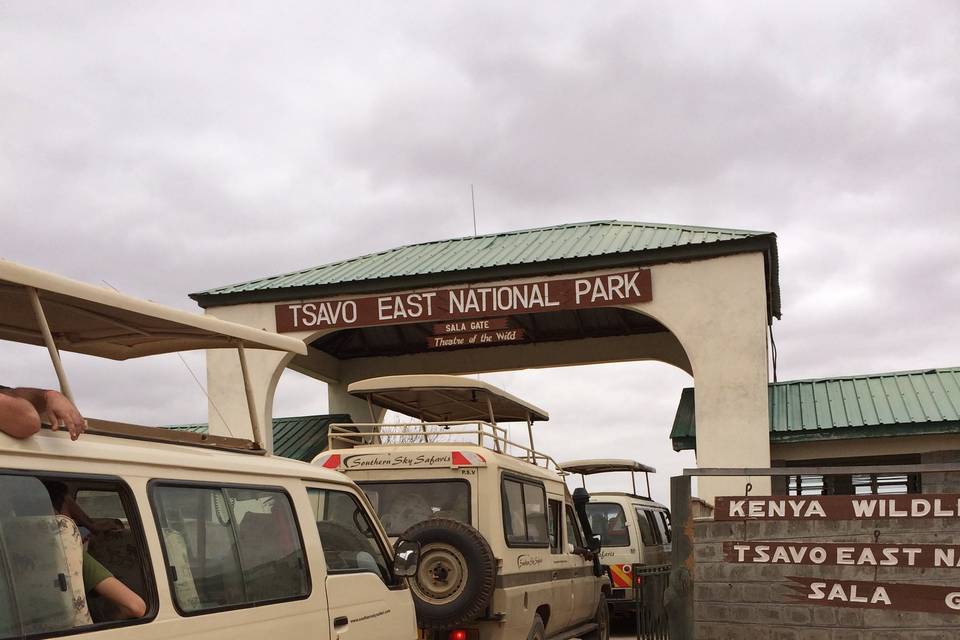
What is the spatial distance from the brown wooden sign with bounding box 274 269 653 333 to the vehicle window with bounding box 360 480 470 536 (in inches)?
383

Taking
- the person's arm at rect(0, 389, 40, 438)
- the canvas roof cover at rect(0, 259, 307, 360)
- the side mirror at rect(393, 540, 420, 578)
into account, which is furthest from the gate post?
the person's arm at rect(0, 389, 40, 438)

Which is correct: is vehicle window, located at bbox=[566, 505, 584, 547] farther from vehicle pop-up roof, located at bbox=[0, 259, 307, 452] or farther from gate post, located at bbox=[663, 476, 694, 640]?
vehicle pop-up roof, located at bbox=[0, 259, 307, 452]

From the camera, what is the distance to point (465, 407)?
12.9m

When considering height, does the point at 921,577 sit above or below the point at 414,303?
below

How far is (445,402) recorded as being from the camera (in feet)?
40.1

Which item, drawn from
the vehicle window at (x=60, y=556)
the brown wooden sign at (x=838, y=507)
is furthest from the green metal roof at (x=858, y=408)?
the vehicle window at (x=60, y=556)

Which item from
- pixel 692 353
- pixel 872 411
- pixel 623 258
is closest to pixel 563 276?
pixel 623 258

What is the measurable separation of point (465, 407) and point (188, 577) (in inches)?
323

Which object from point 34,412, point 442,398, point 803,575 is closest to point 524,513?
point 442,398

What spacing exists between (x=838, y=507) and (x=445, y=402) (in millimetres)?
5249

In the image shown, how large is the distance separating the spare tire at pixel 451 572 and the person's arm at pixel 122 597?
13.2 feet

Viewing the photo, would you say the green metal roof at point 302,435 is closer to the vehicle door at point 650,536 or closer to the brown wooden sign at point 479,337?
the brown wooden sign at point 479,337

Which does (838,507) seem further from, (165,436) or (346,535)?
(165,436)

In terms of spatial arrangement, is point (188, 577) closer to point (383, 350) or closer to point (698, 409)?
point (698, 409)
